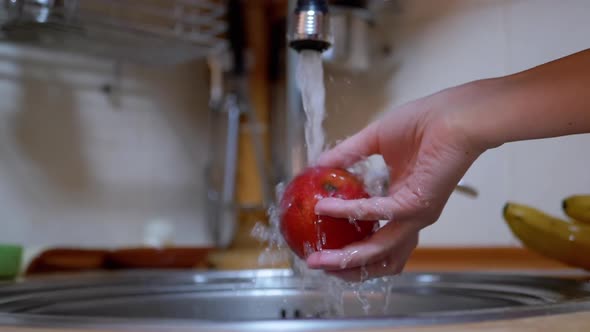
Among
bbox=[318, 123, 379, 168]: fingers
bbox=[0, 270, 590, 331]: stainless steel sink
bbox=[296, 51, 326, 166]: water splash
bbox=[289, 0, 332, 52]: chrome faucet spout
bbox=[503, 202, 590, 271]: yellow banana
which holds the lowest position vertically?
bbox=[0, 270, 590, 331]: stainless steel sink

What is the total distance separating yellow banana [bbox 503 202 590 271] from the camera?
2.25 ft

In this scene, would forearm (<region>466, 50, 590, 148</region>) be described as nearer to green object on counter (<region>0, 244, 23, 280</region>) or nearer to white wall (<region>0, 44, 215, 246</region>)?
green object on counter (<region>0, 244, 23, 280</region>)

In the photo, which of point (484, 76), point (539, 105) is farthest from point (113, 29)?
point (539, 105)

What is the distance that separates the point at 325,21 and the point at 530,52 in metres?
0.24

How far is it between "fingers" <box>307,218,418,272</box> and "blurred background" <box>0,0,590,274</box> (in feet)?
0.48

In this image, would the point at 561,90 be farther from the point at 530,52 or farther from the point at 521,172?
the point at 521,172

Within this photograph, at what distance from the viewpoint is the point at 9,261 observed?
83 centimetres

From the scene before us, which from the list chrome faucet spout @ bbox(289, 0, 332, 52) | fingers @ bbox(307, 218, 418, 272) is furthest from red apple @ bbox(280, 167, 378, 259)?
chrome faucet spout @ bbox(289, 0, 332, 52)

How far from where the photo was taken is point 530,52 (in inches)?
25.0

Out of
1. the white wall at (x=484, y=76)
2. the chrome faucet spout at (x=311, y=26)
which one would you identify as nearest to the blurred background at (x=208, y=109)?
the white wall at (x=484, y=76)

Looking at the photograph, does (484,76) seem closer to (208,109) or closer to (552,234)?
(552,234)

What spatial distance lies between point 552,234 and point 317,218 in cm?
35

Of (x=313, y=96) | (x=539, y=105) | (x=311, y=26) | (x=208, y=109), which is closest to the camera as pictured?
(x=539, y=105)

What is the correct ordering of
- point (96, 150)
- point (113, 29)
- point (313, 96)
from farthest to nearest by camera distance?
point (96, 150)
point (113, 29)
point (313, 96)
